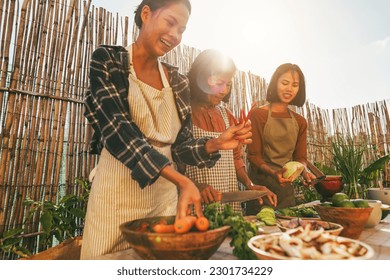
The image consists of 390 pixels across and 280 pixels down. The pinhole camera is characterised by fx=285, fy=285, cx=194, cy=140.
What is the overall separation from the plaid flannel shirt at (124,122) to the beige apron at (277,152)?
37.4 inches

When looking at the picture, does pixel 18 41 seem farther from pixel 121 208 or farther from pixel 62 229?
pixel 121 208

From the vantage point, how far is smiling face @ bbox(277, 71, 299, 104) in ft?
6.50

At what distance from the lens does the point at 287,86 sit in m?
2.00

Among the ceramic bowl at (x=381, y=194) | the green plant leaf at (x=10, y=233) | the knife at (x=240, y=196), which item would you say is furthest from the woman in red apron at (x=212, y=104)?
the green plant leaf at (x=10, y=233)

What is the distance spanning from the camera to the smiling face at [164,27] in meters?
1.01

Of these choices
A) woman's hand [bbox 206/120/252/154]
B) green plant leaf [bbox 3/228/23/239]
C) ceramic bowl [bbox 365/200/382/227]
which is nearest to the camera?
woman's hand [bbox 206/120/252/154]

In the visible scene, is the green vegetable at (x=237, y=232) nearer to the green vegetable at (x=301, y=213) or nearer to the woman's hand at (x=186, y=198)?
the woman's hand at (x=186, y=198)

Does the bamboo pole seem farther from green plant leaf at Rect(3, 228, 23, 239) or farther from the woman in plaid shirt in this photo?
the woman in plaid shirt

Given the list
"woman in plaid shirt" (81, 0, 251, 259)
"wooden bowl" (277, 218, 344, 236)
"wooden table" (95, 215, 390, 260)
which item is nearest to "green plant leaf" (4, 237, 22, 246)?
"woman in plaid shirt" (81, 0, 251, 259)

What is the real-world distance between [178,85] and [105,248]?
2.19 feet

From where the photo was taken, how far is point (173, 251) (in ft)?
1.89

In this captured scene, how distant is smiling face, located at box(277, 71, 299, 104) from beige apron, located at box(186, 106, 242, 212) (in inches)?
19.1
